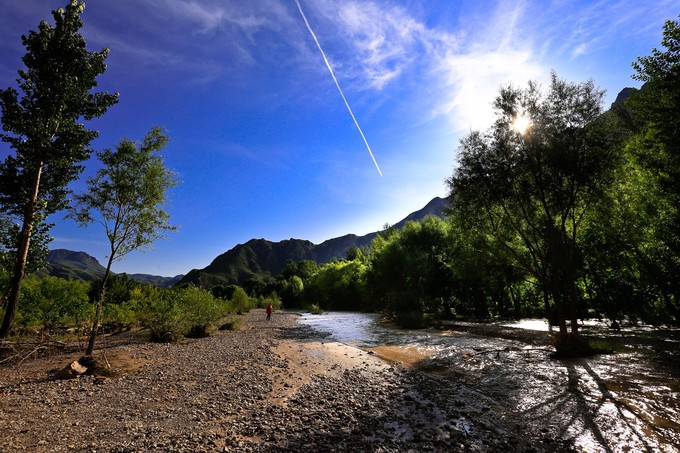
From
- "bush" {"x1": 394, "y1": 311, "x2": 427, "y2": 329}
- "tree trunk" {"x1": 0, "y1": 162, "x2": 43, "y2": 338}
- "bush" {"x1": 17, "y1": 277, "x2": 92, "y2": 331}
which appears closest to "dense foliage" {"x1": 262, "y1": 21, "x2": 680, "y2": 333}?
"bush" {"x1": 394, "y1": 311, "x2": 427, "y2": 329}

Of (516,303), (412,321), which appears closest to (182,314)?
(412,321)

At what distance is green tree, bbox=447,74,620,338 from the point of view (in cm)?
1853

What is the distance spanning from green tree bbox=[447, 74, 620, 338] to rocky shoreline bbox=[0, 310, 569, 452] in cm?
1220

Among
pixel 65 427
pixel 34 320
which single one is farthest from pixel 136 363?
pixel 34 320

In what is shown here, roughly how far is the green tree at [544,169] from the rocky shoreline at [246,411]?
12199 millimetres

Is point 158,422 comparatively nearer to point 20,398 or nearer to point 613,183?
point 20,398

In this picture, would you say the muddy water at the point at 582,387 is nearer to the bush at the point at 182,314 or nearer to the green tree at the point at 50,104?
the bush at the point at 182,314

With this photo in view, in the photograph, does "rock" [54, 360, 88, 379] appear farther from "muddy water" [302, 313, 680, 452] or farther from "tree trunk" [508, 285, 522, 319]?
"tree trunk" [508, 285, 522, 319]

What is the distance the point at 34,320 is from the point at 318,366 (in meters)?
18.5

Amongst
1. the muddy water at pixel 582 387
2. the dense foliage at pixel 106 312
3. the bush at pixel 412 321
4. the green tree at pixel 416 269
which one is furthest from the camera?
the green tree at pixel 416 269

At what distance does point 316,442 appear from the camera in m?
7.34

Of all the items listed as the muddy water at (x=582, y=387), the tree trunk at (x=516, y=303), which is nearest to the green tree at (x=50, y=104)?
the muddy water at (x=582, y=387)

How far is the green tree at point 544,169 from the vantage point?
1853 centimetres

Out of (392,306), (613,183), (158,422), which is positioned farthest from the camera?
(392,306)
